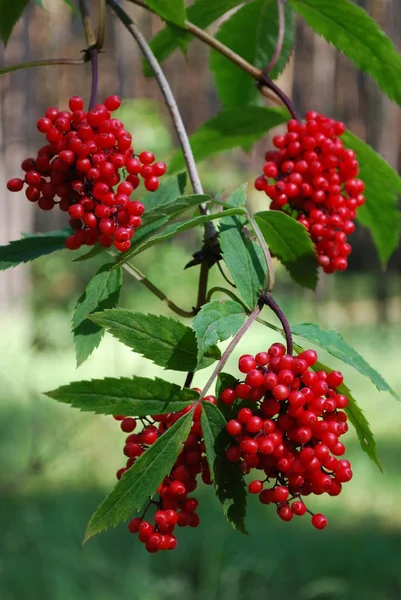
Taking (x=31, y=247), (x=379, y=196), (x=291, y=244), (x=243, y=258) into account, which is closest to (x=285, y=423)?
(x=243, y=258)

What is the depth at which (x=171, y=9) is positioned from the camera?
0.85 meters

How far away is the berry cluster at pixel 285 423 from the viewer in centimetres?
65

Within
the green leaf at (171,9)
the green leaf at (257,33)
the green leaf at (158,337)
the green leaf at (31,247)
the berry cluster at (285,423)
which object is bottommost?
the berry cluster at (285,423)

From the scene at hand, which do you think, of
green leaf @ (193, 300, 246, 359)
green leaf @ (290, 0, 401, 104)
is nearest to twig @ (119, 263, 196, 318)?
green leaf @ (193, 300, 246, 359)

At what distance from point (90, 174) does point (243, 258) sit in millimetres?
171

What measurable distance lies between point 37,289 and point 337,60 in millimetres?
9132

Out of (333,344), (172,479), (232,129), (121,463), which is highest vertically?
(232,129)

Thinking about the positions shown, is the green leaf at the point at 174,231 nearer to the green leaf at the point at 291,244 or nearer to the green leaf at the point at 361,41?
the green leaf at the point at 291,244

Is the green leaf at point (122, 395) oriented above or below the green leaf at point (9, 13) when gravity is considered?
below

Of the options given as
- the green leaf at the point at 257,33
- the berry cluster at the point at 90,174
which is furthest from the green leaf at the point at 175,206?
the green leaf at the point at 257,33

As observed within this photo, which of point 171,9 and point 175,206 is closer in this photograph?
point 175,206

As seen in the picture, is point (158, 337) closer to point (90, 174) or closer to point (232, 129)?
point (90, 174)

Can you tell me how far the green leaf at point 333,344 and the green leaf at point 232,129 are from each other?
44 cm

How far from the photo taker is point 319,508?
14.8 feet
